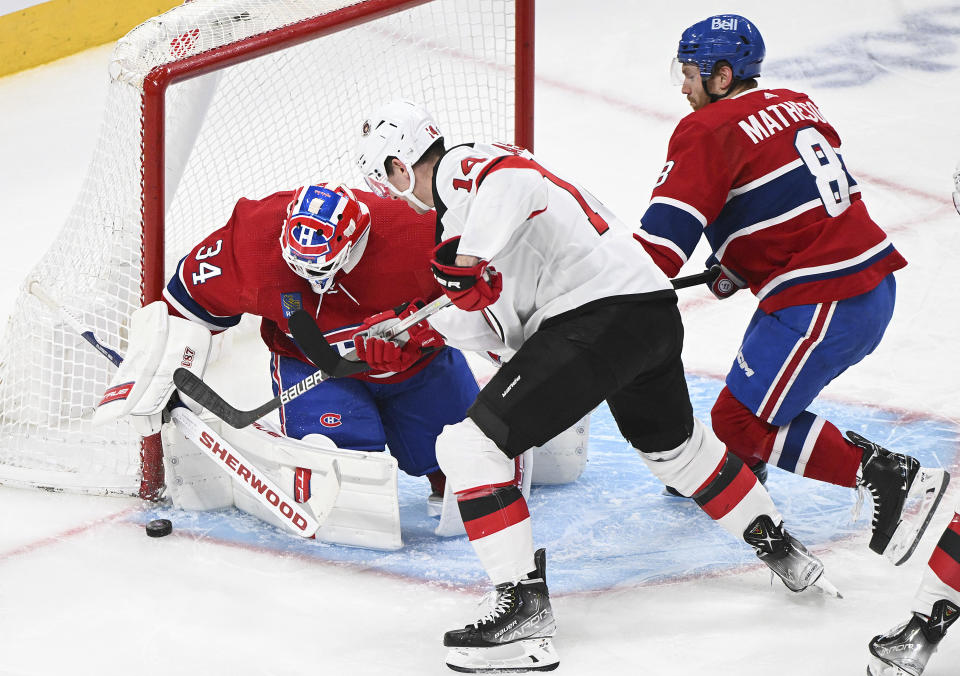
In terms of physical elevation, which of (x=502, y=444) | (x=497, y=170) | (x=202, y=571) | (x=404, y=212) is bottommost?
(x=202, y=571)

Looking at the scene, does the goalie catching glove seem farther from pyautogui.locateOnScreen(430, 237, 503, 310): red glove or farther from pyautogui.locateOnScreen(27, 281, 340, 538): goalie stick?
pyautogui.locateOnScreen(430, 237, 503, 310): red glove

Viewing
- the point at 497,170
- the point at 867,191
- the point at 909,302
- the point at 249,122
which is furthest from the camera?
the point at 867,191

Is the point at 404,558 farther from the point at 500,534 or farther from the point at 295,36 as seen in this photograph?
the point at 295,36

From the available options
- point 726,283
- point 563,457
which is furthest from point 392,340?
point 726,283

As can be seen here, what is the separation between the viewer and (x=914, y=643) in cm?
198

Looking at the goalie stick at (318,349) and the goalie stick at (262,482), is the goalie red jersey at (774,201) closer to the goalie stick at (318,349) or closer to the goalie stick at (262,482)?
the goalie stick at (318,349)

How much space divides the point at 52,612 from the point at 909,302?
2.53 metres

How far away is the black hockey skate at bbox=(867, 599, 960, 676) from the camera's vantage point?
197 cm

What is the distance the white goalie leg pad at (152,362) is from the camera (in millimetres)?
2566

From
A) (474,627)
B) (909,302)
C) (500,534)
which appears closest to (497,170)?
(500,534)

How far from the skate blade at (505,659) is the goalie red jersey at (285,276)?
0.78 meters

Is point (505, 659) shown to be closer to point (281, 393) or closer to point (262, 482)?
point (262, 482)

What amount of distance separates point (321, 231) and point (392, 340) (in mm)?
257

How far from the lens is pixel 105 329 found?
2.84 metres
